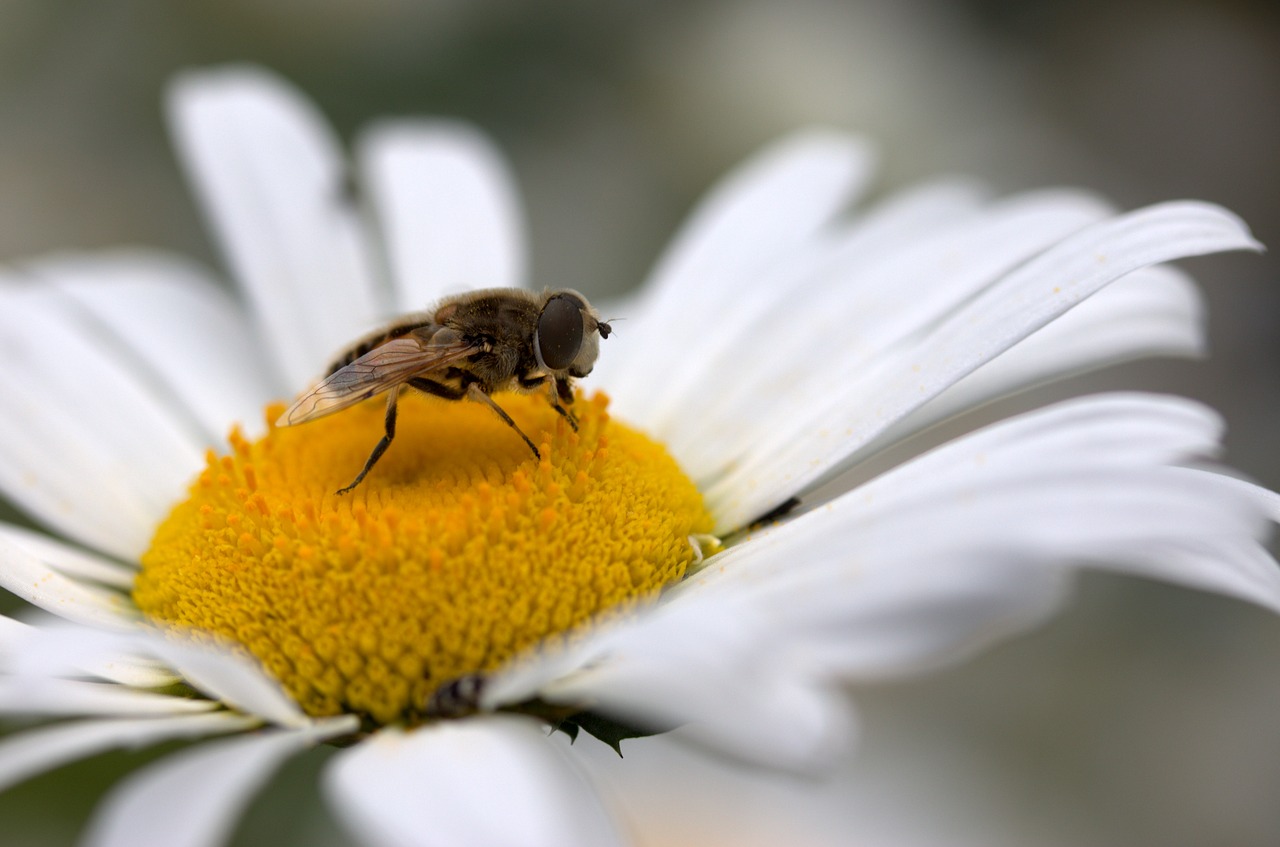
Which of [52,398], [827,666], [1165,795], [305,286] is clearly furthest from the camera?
[1165,795]

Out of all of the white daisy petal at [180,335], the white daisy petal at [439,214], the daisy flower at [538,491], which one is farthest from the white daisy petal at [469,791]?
the white daisy petal at [439,214]

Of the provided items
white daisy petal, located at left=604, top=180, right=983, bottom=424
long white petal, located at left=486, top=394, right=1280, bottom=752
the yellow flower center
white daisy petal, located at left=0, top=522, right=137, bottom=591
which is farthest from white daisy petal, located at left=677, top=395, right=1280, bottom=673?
white daisy petal, located at left=0, top=522, right=137, bottom=591

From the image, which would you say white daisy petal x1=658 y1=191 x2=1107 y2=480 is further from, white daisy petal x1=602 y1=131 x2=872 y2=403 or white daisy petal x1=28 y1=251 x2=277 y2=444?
white daisy petal x1=28 y1=251 x2=277 y2=444

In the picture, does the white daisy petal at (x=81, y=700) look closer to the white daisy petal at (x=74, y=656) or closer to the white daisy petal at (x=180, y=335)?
the white daisy petal at (x=74, y=656)

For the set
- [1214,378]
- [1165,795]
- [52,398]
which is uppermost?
[52,398]

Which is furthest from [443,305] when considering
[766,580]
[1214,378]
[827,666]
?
[1214,378]

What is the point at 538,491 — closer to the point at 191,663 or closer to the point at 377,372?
the point at 377,372

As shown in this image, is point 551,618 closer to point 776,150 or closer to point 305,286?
point 305,286
